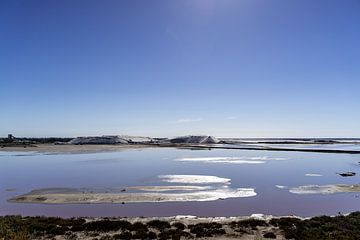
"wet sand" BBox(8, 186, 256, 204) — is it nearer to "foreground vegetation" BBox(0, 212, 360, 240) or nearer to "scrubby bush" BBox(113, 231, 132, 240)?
"foreground vegetation" BBox(0, 212, 360, 240)

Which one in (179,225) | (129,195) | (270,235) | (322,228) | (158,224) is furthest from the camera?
(129,195)

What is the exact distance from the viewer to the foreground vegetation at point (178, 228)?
1427 centimetres

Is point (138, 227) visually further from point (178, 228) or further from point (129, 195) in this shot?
point (129, 195)

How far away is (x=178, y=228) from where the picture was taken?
15.6 m

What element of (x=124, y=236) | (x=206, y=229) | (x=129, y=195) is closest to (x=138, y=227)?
(x=124, y=236)

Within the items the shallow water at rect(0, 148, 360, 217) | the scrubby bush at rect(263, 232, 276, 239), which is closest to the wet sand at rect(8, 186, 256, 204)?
the shallow water at rect(0, 148, 360, 217)

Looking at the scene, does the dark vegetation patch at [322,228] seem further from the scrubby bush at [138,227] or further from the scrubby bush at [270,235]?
the scrubby bush at [138,227]

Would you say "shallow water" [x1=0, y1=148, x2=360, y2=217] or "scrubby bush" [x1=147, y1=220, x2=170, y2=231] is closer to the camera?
"scrubby bush" [x1=147, y1=220, x2=170, y2=231]

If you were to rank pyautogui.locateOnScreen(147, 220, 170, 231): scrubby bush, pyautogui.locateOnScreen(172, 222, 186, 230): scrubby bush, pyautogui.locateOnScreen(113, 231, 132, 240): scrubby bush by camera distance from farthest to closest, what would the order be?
pyautogui.locateOnScreen(147, 220, 170, 231): scrubby bush
pyautogui.locateOnScreen(172, 222, 186, 230): scrubby bush
pyautogui.locateOnScreen(113, 231, 132, 240): scrubby bush

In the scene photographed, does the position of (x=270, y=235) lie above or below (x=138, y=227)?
below

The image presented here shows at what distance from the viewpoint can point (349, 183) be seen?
96.9ft

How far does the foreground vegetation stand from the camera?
1427 centimetres

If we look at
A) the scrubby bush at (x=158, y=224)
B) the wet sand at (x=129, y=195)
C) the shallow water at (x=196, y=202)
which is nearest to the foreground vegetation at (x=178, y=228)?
the scrubby bush at (x=158, y=224)

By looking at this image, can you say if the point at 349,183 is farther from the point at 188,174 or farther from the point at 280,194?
the point at 188,174
